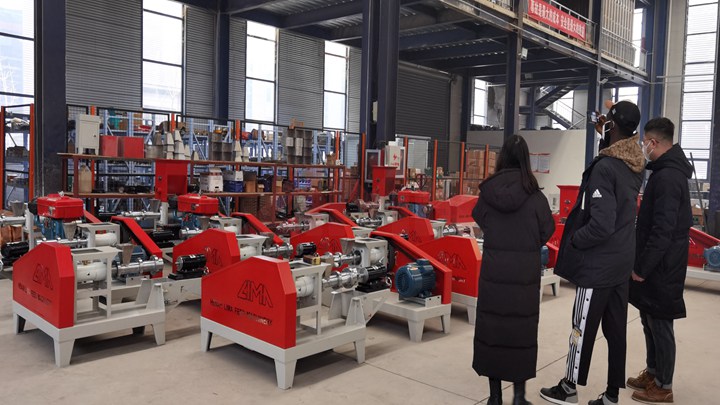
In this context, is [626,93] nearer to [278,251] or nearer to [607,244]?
[278,251]

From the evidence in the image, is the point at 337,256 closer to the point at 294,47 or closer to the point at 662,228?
the point at 662,228

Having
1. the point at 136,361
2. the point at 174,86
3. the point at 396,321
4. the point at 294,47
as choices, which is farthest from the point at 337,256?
the point at 294,47

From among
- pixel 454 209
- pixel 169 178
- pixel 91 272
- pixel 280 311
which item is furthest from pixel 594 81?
pixel 91 272

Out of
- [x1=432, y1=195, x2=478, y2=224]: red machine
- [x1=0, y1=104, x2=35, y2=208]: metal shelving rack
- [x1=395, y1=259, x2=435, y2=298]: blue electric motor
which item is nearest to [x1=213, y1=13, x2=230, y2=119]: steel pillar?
[x1=0, y1=104, x2=35, y2=208]: metal shelving rack

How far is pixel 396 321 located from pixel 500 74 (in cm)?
1754

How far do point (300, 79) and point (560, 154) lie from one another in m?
8.51

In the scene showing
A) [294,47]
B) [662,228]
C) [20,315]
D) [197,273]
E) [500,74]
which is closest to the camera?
[662,228]

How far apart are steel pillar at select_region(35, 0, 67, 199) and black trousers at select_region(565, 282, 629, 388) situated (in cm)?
699

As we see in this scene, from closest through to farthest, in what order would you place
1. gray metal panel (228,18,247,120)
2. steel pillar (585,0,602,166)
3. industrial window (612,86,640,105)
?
gray metal panel (228,18,247,120)
steel pillar (585,0,602,166)
industrial window (612,86,640,105)

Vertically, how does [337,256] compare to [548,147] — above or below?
below

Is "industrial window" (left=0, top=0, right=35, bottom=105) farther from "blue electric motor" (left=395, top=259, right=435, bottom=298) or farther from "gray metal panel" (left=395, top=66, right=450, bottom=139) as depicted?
"gray metal panel" (left=395, top=66, right=450, bottom=139)

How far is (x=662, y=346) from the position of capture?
10.5 ft

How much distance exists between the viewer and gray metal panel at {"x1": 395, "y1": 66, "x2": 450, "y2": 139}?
1872 centimetres

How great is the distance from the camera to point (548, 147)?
1817 centimetres
